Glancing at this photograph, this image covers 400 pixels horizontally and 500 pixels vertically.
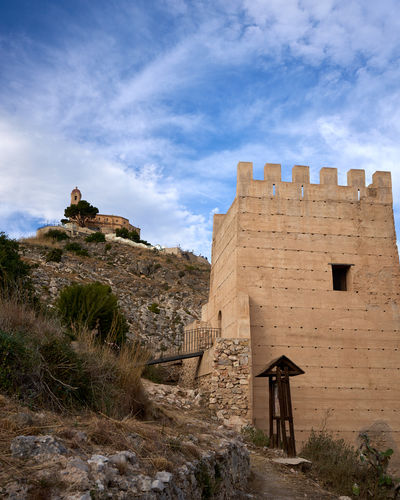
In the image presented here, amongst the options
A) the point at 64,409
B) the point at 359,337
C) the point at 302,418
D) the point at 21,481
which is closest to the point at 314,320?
the point at 359,337

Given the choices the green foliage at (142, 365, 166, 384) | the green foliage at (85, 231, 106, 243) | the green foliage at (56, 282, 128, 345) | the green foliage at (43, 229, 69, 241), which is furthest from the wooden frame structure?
the green foliage at (43, 229, 69, 241)

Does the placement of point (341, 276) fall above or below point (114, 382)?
above

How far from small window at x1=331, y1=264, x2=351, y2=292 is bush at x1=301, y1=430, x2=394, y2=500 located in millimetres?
7313

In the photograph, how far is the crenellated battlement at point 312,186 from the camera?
653 inches

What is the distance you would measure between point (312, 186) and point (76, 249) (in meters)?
34.7

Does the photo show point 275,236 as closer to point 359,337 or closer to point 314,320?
point 314,320

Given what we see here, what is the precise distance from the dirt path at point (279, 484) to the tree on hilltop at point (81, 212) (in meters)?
65.9

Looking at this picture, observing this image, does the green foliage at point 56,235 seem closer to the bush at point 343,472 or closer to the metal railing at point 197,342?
the metal railing at point 197,342

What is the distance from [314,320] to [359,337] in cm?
164

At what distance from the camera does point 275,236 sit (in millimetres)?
16234

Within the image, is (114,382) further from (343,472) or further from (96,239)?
(96,239)

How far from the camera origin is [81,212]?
71688 millimetres

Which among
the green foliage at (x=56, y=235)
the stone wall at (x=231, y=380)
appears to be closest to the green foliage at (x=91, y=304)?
the stone wall at (x=231, y=380)

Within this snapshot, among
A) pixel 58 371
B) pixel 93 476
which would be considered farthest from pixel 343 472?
pixel 93 476
